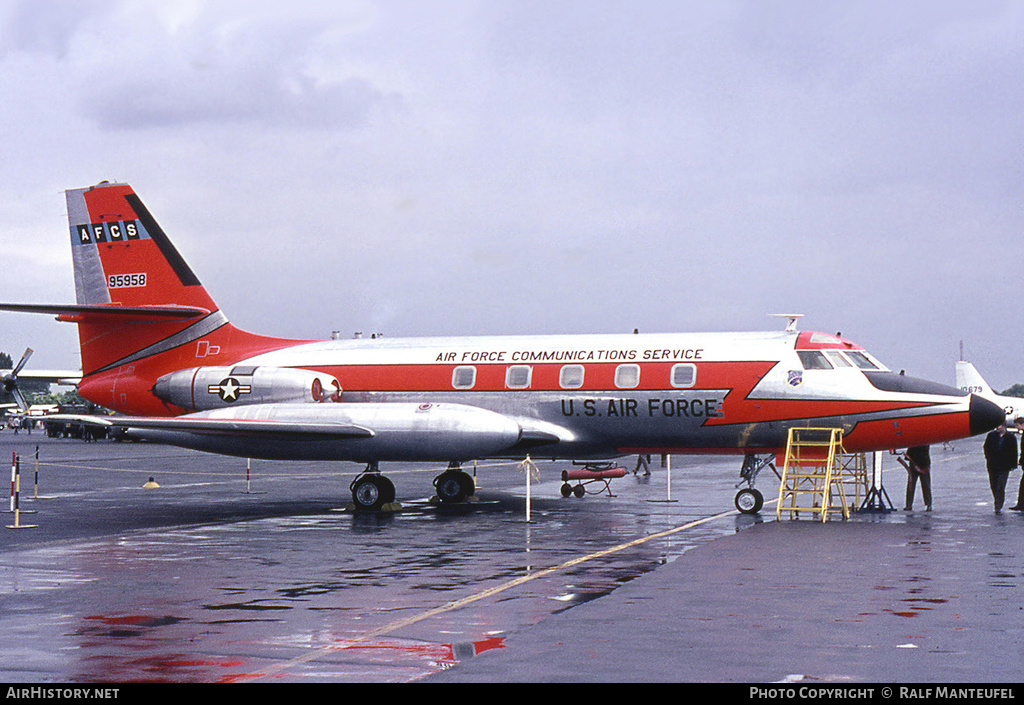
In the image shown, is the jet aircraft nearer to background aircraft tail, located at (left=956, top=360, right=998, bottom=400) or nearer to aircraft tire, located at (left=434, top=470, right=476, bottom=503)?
aircraft tire, located at (left=434, top=470, right=476, bottom=503)

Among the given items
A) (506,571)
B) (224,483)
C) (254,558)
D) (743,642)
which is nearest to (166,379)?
(224,483)

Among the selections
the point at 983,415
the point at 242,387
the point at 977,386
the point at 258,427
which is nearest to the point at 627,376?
the point at 983,415

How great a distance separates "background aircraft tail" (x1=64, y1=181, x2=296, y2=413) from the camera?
28.7m

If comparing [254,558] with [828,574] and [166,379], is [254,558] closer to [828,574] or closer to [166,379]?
[828,574]

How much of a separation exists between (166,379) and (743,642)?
20.8 meters

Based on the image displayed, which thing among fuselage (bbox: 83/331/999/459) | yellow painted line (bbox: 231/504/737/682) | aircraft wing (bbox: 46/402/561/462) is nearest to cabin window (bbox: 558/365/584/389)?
fuselage (bbox: 83/331/999/459)

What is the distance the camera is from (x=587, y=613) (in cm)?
1140

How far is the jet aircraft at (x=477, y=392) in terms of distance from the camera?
23.5m

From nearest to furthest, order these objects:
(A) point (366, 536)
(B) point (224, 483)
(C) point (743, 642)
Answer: (C) point (743, 642) < (A) point (366, 536) < (B) point (224, 483)

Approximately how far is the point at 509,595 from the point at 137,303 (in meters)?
19.1

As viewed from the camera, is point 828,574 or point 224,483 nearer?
point 828,574

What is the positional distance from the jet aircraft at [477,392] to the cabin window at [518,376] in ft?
0.09

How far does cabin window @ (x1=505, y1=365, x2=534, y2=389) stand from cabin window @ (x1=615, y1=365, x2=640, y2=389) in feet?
6.51
